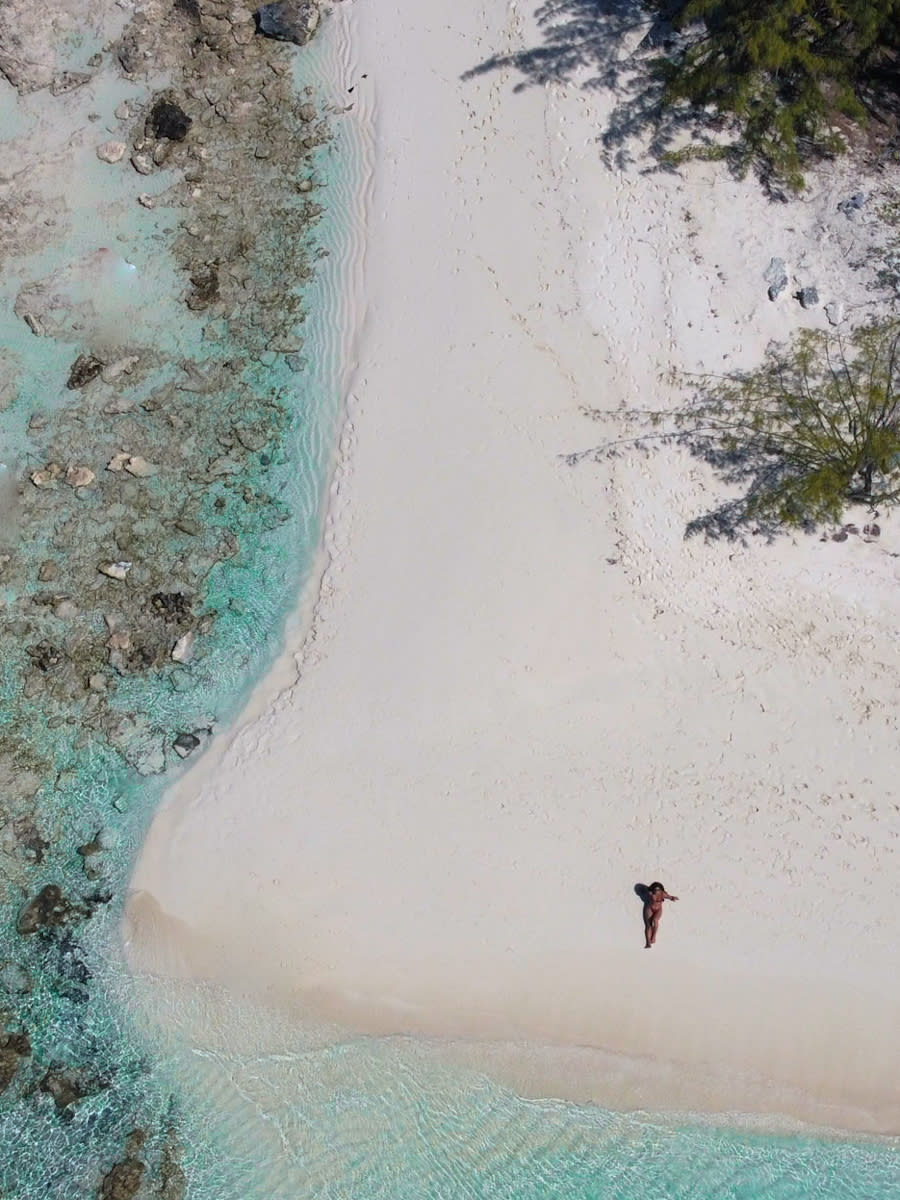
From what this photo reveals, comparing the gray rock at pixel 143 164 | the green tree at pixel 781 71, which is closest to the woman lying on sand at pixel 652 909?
the green tree at pixel 781 71

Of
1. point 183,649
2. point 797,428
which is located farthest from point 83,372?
point 797,428

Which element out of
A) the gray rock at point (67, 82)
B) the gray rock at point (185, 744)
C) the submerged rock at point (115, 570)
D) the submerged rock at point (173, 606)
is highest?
the gray rock at point (67, 82)

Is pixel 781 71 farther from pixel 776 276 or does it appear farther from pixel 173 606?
pixel 173 606

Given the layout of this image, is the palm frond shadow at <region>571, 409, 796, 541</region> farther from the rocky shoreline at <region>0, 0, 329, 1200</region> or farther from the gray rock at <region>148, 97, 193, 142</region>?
the gray rock at <region>148, 97, 193, 142</region>

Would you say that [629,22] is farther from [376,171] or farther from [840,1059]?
[840,1059]

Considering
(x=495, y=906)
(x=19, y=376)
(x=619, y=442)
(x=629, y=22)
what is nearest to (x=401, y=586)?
(x=619, y=442)

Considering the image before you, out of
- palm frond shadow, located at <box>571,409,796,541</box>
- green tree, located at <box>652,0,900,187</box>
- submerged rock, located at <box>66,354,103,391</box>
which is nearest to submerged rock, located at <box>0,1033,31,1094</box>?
submerged rock, located at <box>66,354,103,391</box>

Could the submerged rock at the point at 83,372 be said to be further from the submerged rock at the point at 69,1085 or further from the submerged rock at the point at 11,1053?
the submerged rock at the point at 69,1085
